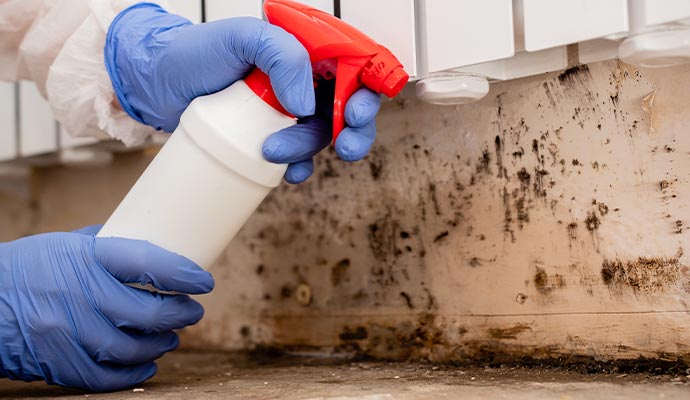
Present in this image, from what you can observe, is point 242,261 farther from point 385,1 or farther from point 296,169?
point 385,1

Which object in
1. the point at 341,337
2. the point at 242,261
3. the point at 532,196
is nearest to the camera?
the point at 532,196

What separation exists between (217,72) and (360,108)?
182 mm

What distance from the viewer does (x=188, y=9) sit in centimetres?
107

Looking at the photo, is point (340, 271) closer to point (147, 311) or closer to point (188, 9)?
point (147, 311)

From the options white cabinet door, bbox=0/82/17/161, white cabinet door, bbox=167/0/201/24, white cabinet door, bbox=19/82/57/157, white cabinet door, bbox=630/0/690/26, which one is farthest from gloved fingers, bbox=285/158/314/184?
white cabinet door, bbox=0/82/17/161

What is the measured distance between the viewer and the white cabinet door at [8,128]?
1377 mm

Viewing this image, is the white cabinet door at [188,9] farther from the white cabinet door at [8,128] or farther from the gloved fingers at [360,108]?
the white cabinet door at [8,128]

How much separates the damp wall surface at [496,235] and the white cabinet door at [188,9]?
30 centimetres

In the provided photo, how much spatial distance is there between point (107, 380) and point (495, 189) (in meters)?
0.56

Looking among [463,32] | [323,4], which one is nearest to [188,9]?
[323,4]

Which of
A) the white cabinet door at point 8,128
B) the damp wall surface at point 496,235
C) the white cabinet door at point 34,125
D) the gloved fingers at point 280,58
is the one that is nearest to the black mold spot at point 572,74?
the damp wall surface at point 496,235

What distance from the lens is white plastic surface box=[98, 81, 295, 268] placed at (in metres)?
0.81

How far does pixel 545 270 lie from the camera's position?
0.93m

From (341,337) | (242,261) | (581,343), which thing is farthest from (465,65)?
(242,261)
